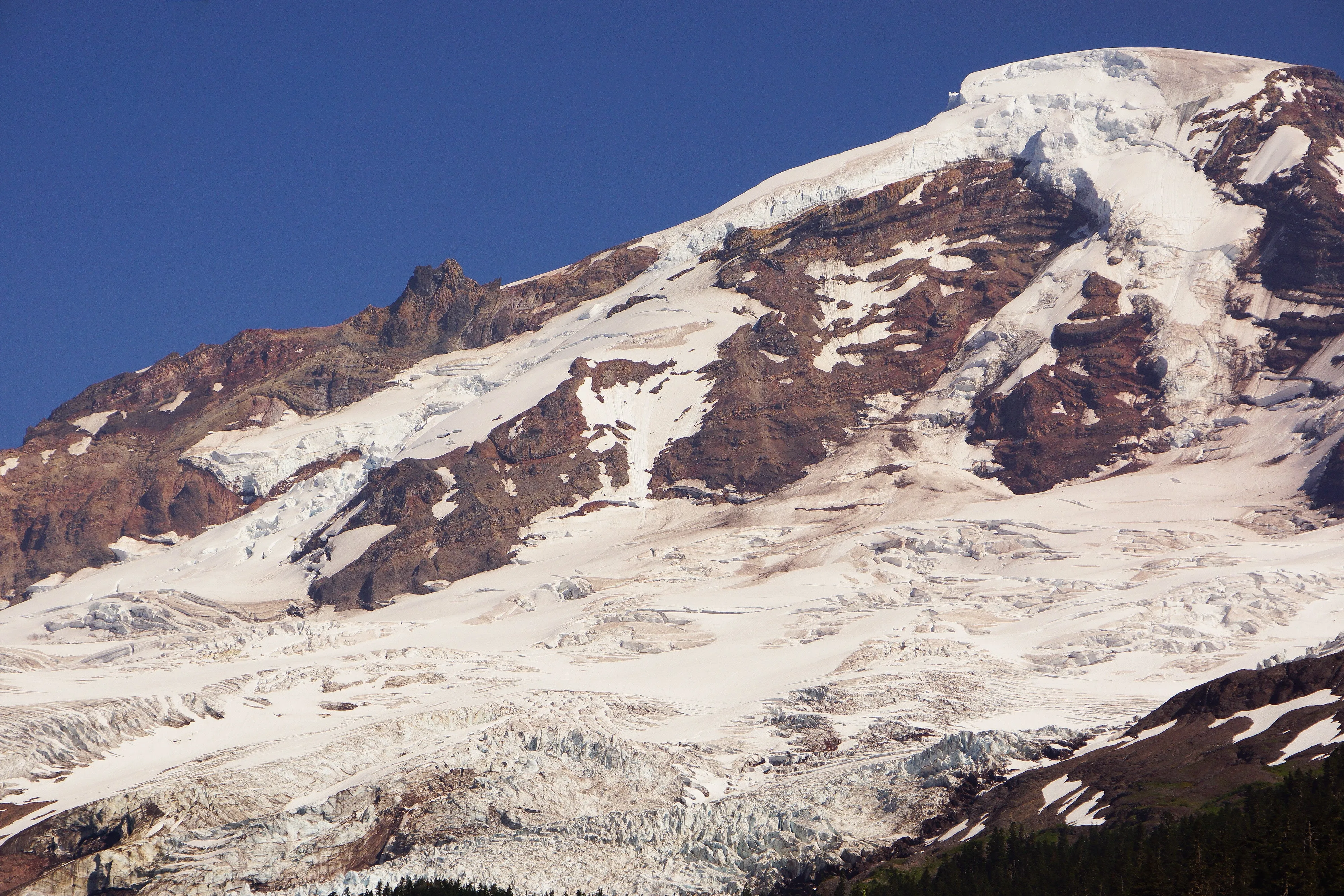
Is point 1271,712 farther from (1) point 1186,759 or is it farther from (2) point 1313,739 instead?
(1) point 1186,759

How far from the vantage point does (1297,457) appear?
19775 cm

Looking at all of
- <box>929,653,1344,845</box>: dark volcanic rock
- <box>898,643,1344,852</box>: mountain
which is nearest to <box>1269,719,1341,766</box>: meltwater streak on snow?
<box>898,643,1344,852</box>: mountain

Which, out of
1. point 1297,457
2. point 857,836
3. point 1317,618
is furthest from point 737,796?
point 1297,457

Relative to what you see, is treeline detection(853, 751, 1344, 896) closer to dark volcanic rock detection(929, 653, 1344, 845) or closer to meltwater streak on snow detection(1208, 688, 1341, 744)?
dark volcanic rock detection(929, 653, 1344, 845)

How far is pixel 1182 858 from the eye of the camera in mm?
86438

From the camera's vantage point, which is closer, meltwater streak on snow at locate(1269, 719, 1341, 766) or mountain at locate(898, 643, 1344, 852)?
mountain at locate(898, 643, 1344, 852)

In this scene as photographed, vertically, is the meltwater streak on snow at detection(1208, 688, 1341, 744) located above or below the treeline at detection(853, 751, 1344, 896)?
above

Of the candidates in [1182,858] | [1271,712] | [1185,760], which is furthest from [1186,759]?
[1182,858]

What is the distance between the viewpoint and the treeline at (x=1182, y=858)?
7950 cm

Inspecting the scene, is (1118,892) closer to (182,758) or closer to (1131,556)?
(182,758)

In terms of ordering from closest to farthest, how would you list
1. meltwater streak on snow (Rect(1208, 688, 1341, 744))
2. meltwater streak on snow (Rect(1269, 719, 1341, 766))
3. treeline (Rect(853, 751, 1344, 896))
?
treeline (Rect(853, 751, 1344, 896)) < meltwater streak on snow (Rect(1269, 719, 1341, 766)) < meltwater streak on snow (Rect(1208, 688, 1341, 744))

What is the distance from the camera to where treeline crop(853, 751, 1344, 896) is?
3130 inches

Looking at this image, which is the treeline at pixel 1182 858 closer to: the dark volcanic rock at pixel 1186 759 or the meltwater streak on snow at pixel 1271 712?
the dark volcanic rock at pixel 1186 759

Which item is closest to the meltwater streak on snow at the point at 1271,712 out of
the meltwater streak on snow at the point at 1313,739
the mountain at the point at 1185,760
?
the mountain at the point at 1185,760
